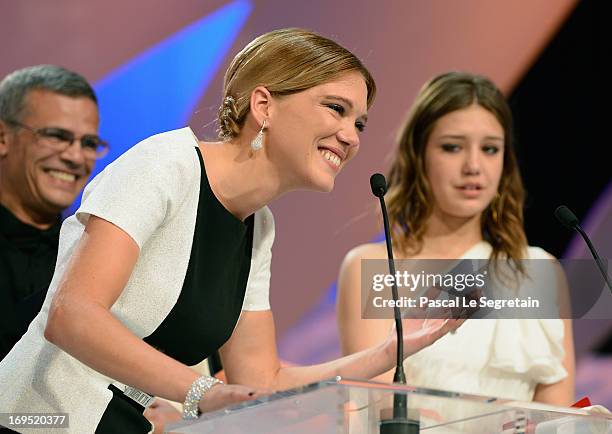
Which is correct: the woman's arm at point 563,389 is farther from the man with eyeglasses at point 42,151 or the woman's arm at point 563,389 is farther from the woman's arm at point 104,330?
the woman's arm at point 104,330

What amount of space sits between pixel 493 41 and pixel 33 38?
1.60m

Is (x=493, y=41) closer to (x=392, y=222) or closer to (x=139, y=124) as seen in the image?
(x=392, y=222)

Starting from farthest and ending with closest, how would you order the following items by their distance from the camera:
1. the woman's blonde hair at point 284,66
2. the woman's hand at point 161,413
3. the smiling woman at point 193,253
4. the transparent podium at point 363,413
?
the woman's hand at point 161,413
the woman's blonde hair at point 284,66
the smiling woman at point 193,253
the transparent podium at point 363,413

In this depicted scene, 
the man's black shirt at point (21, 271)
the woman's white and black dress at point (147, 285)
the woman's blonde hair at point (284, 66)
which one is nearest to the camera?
the woman's white and black dress at point (147, 285)

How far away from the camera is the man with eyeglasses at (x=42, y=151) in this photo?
3008 millimetres

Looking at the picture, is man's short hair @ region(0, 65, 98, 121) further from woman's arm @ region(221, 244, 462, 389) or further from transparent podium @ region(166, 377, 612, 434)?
transparent podium @ region(166, 377, 612, 434)

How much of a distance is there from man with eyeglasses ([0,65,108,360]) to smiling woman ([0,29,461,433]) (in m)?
1.08

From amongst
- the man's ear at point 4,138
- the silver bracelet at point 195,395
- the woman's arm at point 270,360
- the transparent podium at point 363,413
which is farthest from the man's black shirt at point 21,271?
the transparent podium at point 363,413

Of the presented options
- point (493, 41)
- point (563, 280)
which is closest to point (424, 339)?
point (563, 280)

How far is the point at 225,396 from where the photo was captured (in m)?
1.47

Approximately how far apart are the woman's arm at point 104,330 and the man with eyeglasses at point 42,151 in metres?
1.32

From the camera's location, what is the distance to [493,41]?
12.4 ft

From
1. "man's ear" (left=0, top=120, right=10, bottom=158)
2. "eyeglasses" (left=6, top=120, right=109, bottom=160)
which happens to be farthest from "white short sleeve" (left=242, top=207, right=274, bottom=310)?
"man's ear" (left=0, top=120, right=10, bottom=158)

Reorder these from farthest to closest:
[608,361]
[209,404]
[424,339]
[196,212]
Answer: [608,361], [424,339], [196,212], [209,404]
